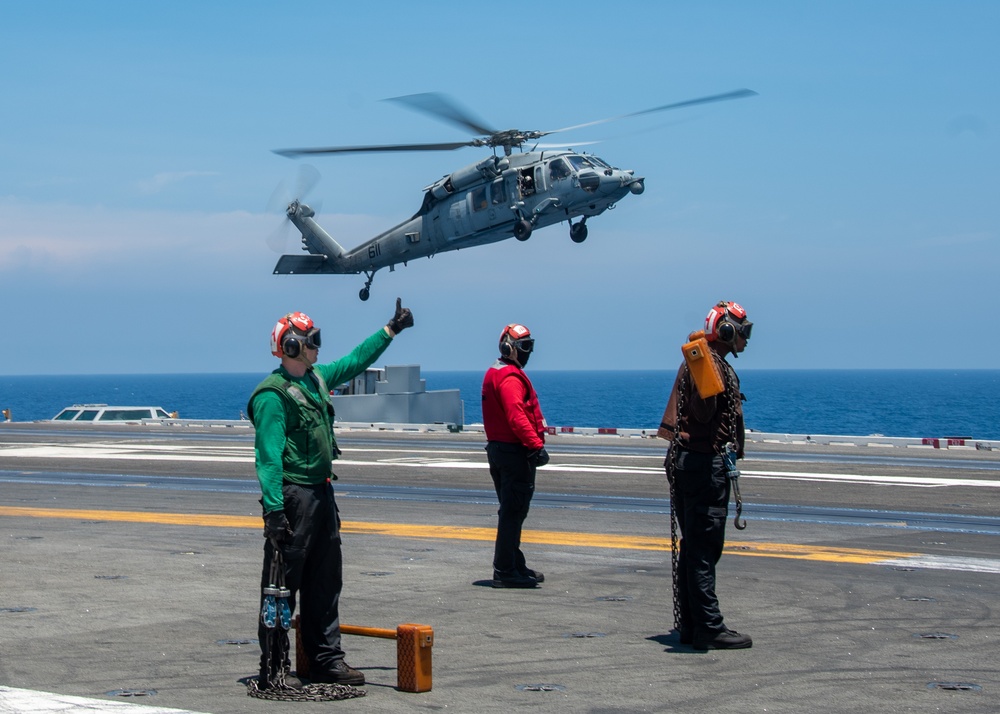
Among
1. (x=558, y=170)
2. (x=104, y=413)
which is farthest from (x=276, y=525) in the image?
(x=104, y=413)

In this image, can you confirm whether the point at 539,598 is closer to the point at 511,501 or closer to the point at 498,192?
the point at 511,501

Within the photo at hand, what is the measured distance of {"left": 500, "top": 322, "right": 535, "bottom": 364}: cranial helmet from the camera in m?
11.0

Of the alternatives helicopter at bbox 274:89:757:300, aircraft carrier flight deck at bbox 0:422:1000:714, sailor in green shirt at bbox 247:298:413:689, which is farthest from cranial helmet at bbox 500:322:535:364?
helicopter at bbox 274:89:757:300

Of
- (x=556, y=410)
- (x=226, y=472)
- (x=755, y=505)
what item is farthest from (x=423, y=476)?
(x=556, y=410)

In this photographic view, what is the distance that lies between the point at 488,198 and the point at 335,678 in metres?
26.9

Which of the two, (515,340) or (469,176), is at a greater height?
(469,176)

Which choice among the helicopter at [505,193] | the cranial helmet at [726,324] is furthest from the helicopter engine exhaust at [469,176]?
the cranial helmet at [726,324]

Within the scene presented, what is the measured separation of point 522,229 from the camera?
32750 millimetres

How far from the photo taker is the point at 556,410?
14088cm

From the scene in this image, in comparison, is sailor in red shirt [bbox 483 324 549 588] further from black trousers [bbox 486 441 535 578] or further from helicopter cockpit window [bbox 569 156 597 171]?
helicopter cockpit window [bbox 569 156 597 171]

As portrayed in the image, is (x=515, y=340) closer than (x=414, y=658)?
No

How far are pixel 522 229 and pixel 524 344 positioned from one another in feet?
72.1

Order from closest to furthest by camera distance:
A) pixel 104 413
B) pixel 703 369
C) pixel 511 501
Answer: pixel 703 369 → pixel 511 501 → pixel 104 413

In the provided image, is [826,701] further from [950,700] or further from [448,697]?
[448,697]
